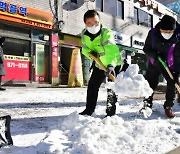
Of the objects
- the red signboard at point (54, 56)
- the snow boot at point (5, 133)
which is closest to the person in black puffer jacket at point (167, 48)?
the snow boot at point (5, 133)

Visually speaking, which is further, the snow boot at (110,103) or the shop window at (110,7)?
the shop window at (110,7)

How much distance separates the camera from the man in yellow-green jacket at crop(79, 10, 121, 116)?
3709 mm

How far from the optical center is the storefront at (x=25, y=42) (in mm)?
11508

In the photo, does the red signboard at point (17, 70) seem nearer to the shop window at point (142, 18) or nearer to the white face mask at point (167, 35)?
the white face mask at point (167, 35)

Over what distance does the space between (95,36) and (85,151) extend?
1931mm

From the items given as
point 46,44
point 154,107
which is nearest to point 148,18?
point 46,44

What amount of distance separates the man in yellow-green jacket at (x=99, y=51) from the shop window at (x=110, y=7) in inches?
533

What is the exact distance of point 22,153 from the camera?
2279 millimetres

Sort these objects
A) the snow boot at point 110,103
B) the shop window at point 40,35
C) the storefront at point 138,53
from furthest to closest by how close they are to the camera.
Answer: the storefront at point 138,53 < the shop window at point 40,35 < the snow boot at point 110,103

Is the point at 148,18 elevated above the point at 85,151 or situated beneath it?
elevated above

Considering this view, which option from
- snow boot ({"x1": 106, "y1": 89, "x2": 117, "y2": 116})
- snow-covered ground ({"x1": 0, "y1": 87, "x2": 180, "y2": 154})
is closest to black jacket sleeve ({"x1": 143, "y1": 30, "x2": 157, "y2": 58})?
snow boot ({"x1": 106, "y1": 89, "x2": 117, "y2": 116})

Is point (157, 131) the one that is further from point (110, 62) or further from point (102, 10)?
point (102, 10)

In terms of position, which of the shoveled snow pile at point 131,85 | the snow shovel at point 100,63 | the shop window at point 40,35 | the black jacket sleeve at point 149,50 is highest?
the shop window at point 40,35

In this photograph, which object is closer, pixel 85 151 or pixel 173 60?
pixel 85 151
